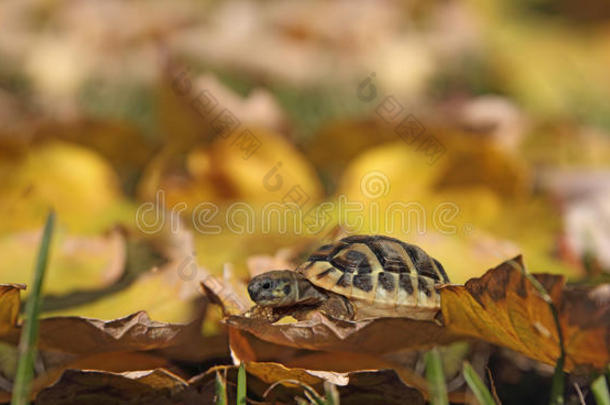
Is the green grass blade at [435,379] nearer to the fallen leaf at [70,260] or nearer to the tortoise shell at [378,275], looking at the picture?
the tortoise shell at [378,275]

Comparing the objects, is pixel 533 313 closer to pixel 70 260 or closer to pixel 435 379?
pixel 435 379

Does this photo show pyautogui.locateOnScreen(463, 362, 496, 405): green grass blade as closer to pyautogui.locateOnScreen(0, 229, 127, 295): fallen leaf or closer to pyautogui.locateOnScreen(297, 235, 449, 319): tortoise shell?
pyautogui.locateOnScreen(297, 235, 449, 319): tortoise shell

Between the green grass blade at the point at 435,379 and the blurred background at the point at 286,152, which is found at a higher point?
the blurred background at the point at 286,152

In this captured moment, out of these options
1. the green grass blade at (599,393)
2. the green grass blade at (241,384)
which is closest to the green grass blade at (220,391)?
the green grass blade at (241,384)

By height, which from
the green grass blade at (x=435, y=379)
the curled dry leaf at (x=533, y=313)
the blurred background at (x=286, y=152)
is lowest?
the green grass blade at (x=435, y=379)

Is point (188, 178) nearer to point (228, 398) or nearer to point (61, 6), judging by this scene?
point (228, 398)

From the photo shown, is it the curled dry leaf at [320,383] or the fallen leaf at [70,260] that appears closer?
the curled dry leaf at [320,383]

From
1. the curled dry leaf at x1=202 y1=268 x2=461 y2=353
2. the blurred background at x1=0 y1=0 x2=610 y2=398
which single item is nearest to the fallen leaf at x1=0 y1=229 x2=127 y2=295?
the blurred background at x1=0 y1=0 x2=610 y2=398

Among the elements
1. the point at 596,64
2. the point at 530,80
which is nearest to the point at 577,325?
the point at 530,80
